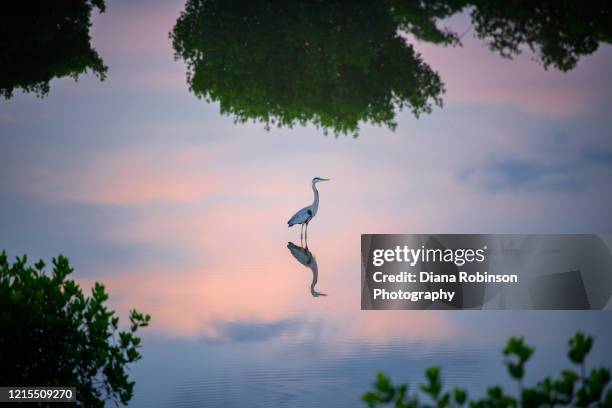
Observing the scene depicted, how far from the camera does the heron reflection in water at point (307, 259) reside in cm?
948

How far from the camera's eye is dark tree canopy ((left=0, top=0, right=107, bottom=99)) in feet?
36.8

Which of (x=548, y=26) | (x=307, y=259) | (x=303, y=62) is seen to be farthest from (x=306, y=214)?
(x=548, y=26)

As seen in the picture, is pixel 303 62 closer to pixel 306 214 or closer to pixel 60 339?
pixel 306 214

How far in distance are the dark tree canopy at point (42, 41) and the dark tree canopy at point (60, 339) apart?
6.24 meters

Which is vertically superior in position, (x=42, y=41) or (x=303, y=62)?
(x=42, y=41)

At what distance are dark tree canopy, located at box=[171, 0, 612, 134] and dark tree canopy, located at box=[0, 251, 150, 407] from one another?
5.39 m

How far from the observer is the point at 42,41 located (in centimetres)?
1194

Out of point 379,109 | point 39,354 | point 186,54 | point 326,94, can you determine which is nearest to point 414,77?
point 379,109

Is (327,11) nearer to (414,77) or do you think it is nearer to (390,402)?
(414,77)

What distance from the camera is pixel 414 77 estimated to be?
10859mm

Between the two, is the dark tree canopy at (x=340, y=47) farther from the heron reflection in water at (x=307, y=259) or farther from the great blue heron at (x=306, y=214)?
the heron reflection in water at (x=307, y=259)

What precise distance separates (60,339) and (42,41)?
788cm

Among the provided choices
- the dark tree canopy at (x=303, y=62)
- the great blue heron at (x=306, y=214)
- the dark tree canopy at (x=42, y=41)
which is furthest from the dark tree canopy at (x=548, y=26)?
the dark tree canopy at (x=42, y=41)

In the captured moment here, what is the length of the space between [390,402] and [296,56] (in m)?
9.18
